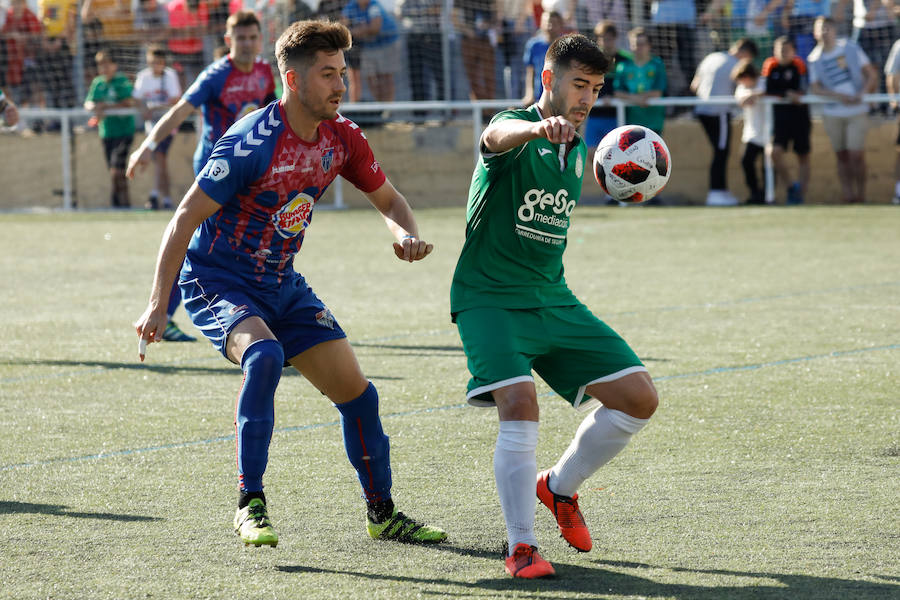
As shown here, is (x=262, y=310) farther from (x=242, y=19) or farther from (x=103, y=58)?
(x=103, y=58)

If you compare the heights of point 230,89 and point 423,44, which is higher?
point 423,44

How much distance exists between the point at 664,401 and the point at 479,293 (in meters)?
2.60

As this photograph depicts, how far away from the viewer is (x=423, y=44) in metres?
18.8

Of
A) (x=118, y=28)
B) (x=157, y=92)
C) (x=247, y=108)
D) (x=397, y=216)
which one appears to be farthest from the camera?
(x=118, y=28)

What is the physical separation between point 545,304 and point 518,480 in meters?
0.67

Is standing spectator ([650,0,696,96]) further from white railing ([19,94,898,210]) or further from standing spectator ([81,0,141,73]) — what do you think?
standing spectator ([81,0,141,73])

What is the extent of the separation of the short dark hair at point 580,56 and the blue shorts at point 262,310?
4.00 feet

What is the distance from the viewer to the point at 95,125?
63.2 ft

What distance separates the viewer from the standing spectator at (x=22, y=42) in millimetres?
19734

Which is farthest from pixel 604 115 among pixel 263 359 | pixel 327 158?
pixel 263 359

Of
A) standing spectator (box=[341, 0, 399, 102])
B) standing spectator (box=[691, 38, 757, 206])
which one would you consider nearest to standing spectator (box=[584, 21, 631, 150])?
standing spectator (box=[691, 38, 757, 206])

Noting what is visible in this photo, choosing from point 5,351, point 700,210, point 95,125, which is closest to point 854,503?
point 5,351

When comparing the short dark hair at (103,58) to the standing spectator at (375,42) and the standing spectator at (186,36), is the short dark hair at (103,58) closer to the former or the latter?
the standing spectator at (186,36)

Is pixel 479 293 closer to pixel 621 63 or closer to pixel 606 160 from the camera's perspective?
pixel 606 160
